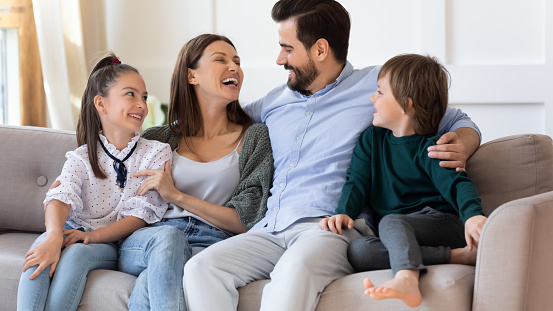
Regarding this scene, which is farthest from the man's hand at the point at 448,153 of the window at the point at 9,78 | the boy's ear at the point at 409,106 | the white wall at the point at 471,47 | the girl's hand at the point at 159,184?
the window at the point at 9,78

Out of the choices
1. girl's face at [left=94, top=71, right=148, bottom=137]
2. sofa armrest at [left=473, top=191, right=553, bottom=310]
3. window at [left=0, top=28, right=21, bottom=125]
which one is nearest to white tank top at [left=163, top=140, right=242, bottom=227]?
girl's face at [left=94, top=71, right=148, bottom=137]

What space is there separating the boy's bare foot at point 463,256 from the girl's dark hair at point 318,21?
79 cm

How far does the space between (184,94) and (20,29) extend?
144cm

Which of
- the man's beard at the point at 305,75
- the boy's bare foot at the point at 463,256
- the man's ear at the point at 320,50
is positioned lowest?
the boy's bare foot at the point at 463,256

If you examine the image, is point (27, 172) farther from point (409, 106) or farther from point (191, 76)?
point (409, 106)

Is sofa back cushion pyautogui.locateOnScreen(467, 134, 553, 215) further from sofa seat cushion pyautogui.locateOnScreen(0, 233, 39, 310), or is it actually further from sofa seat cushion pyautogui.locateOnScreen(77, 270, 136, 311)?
sofa seat cushion pyautogui.locateOnScreen(0, 233, 39, 310)

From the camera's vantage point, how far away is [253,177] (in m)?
1.99

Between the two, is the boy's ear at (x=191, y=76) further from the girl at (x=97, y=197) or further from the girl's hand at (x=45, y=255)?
the girl's hand at (x=45, y=255)

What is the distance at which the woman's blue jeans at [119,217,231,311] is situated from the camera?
5.24 feet

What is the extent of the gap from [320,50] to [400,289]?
94cm

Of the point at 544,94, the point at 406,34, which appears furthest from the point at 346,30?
the point at 544,94

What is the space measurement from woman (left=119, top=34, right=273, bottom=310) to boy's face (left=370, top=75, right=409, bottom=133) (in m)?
0.40

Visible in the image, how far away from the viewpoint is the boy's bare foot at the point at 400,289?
1.36m

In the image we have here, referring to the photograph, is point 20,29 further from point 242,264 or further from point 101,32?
point 242,264
